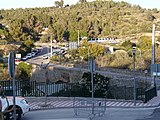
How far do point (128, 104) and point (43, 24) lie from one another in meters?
99.4

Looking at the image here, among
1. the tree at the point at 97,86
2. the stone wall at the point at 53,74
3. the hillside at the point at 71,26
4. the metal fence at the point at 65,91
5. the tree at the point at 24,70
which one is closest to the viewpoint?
the metal fence at the point at 65,91

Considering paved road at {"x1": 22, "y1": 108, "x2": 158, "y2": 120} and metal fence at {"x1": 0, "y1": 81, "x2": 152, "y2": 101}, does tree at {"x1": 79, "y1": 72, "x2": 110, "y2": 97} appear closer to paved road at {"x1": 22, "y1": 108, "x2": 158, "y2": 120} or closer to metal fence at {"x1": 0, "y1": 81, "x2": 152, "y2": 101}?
metal fence at {"x1": 0, "y1": 81, "x2": 152, "y2": 101}

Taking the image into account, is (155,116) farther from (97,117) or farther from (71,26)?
(71,26)

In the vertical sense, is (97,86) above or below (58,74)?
above

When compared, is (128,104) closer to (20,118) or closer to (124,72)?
(20,118)

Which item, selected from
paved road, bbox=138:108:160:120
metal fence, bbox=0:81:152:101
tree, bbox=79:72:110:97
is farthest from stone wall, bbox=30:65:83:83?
paved road, bbox=138:108:160:120

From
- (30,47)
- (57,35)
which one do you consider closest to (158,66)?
(30,47)

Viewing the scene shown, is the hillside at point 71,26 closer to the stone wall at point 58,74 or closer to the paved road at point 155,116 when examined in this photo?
the stone wall at point 58,74

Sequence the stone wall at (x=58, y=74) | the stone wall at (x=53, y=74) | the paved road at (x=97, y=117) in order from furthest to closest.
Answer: the stone wall at (x=53, y=74), the stone wall at (x=58, y=74), the paved road at (x=97, y=117)

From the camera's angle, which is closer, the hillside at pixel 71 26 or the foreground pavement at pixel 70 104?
the foreground pavement at pixel 70 104

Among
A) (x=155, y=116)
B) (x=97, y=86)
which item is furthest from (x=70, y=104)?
(x=155, y=116)

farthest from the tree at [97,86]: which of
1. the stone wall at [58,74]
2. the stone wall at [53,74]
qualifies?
the stone wall at [53,74]

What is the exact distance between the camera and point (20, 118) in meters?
11.6

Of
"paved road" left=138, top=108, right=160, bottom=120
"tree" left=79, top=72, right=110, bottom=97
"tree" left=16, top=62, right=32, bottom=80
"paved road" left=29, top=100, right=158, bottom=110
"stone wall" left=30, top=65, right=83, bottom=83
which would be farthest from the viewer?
"tree" left=16, top=62, right=32, bottom=80
